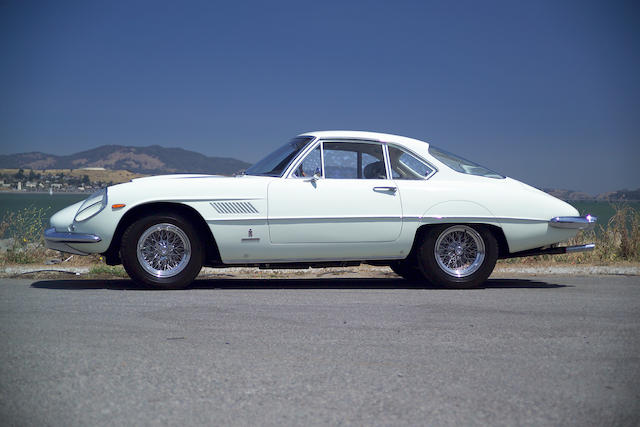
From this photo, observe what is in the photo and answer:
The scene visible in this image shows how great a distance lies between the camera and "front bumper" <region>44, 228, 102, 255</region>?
6.66 meters

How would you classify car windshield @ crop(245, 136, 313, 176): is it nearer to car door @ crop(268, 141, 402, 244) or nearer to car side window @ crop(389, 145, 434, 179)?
car door @ crop(268, 141, 402, 244)

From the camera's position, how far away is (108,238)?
672cm

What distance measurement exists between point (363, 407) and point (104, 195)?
15.3 feet

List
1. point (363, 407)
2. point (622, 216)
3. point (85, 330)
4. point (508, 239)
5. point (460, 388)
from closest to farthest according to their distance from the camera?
point (363, 407) → point (460, 388) → point (85, 330) → point (508, 239) → point (622, 216)

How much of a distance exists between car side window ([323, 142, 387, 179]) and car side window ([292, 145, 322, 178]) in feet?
0.27

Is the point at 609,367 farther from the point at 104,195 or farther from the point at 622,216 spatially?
the point at 622,216

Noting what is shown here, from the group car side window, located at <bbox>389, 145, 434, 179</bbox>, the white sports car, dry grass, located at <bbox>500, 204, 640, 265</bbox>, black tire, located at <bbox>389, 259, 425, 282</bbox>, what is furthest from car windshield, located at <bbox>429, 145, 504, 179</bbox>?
dry grass, located at <bbox>500, 204, 640, 265</bbox>

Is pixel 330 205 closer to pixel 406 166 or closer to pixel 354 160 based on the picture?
pixel 354 160

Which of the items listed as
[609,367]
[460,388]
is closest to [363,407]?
[460,388]

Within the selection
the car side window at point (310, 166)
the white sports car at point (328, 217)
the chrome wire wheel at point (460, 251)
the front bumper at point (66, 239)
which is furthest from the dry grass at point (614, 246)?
the front bumper at point (66, 239)

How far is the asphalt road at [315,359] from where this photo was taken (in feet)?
9.65

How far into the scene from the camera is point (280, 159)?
7.40m

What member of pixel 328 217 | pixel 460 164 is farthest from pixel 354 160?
pixel 460 164

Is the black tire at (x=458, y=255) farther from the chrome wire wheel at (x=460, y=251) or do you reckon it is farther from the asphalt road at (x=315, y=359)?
the asphalt road at (x=315, y=359)
